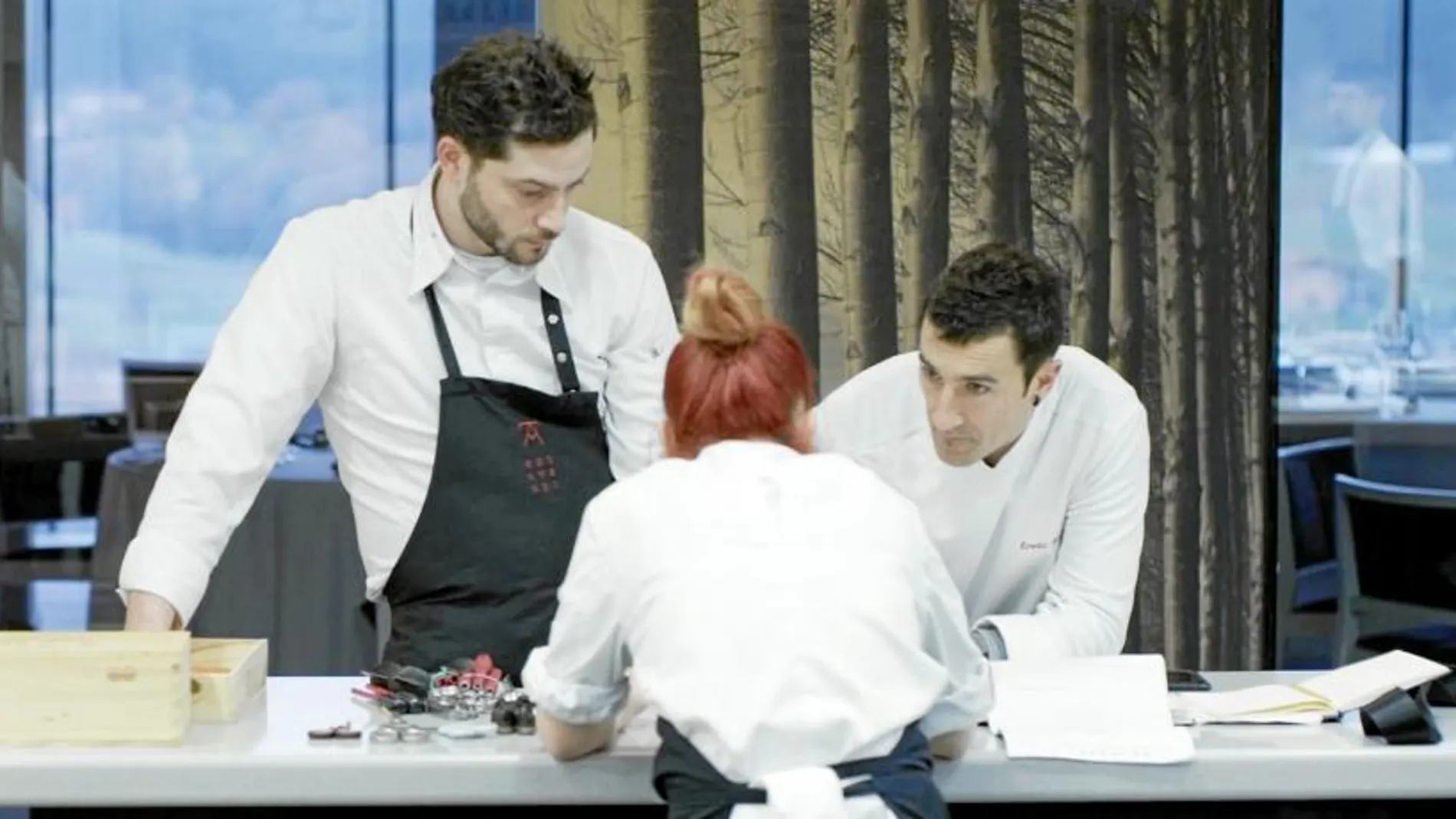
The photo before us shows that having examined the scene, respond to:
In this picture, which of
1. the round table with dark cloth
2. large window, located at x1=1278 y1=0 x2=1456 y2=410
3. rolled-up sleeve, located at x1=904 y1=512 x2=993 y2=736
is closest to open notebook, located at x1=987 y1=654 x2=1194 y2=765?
rolled-up sleeve, located at x1=904 y1=512 x2=993 y2=736

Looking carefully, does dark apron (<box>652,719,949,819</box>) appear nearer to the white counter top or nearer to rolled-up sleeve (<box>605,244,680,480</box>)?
the white counter top

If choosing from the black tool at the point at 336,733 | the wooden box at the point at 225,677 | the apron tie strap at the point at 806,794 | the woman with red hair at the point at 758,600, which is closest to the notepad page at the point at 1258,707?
the woman with red hair at the point at 758,600

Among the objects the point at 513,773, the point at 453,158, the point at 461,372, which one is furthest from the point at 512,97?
Result: the point at 513,773

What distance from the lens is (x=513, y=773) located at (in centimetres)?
207

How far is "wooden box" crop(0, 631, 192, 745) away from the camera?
2.13 metres

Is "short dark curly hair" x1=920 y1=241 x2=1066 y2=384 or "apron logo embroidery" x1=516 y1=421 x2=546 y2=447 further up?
"short dark curly hair" x1=920 y1=241 x2=1066 y2=384

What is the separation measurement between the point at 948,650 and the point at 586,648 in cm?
35

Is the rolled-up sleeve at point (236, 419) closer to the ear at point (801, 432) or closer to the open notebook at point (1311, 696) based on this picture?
the ear at point (801, 432)

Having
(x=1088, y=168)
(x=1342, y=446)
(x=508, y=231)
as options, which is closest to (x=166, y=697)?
(x=508, y=231)

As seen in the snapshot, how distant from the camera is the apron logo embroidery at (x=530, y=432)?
263cm

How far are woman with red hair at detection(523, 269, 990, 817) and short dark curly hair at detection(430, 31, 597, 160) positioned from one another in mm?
622

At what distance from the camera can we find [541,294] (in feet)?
8.82

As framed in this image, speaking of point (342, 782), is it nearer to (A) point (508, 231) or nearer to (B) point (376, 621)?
(A) point (508, 231)

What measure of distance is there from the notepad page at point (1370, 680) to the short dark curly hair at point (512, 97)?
111 cm
